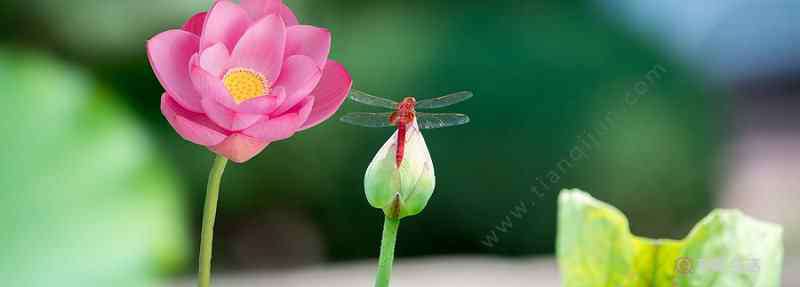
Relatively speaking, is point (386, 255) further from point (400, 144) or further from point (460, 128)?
point (460, 128)

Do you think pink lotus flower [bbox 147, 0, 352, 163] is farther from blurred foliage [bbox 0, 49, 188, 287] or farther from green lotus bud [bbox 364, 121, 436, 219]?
blurred foliage [bbox 0, 49, 188, 287]

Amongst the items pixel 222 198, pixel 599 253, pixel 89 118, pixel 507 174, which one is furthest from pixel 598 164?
pixel 599 253

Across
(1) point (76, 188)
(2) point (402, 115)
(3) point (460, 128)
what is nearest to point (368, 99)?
(2) point (402, 115)

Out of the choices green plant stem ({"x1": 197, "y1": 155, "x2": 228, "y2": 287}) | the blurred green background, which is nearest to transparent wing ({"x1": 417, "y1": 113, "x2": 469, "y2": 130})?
green plant stem ({"x1": 197, "y1": 155, "x2": 228, "y2": 287})

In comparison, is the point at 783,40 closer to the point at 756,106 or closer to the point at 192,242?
the point at 756,106

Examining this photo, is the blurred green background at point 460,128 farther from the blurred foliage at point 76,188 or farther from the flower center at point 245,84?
the flower center at point 245,84

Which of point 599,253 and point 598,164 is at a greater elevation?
point 598,164

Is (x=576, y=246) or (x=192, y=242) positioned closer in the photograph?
(x=576, y=246)
